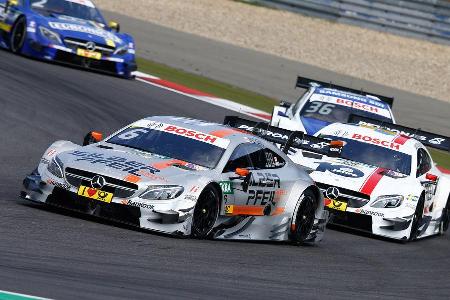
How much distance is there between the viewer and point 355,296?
9.91 meters

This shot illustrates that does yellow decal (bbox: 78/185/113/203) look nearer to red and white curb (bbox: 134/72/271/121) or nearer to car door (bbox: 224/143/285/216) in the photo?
car door (bbox: 224/143/285/216)

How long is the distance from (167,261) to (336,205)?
4.61 m

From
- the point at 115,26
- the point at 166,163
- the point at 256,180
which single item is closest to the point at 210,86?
the point at 115,26

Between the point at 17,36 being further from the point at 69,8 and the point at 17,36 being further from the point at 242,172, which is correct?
the point at 242,172

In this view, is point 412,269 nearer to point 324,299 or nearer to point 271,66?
point 324,299

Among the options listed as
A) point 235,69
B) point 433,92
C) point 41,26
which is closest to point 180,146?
point 41,26

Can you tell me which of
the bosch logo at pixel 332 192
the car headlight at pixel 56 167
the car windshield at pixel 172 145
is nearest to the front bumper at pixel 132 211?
the car headlight at pixel 56 167

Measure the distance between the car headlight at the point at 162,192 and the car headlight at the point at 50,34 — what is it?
443 inches

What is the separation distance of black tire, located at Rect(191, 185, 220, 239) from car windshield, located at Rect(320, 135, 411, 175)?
3.86 m

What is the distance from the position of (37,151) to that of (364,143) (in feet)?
12.9

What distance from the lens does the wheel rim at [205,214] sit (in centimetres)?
1125

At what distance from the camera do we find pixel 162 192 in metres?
11.0

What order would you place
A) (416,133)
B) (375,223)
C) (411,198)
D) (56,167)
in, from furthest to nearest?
(416,133) → (411,198) → (375,223) → (56,167)

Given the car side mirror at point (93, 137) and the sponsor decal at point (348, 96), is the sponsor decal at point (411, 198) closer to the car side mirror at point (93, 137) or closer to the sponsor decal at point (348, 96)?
the car side mirror at point (93, 137)
